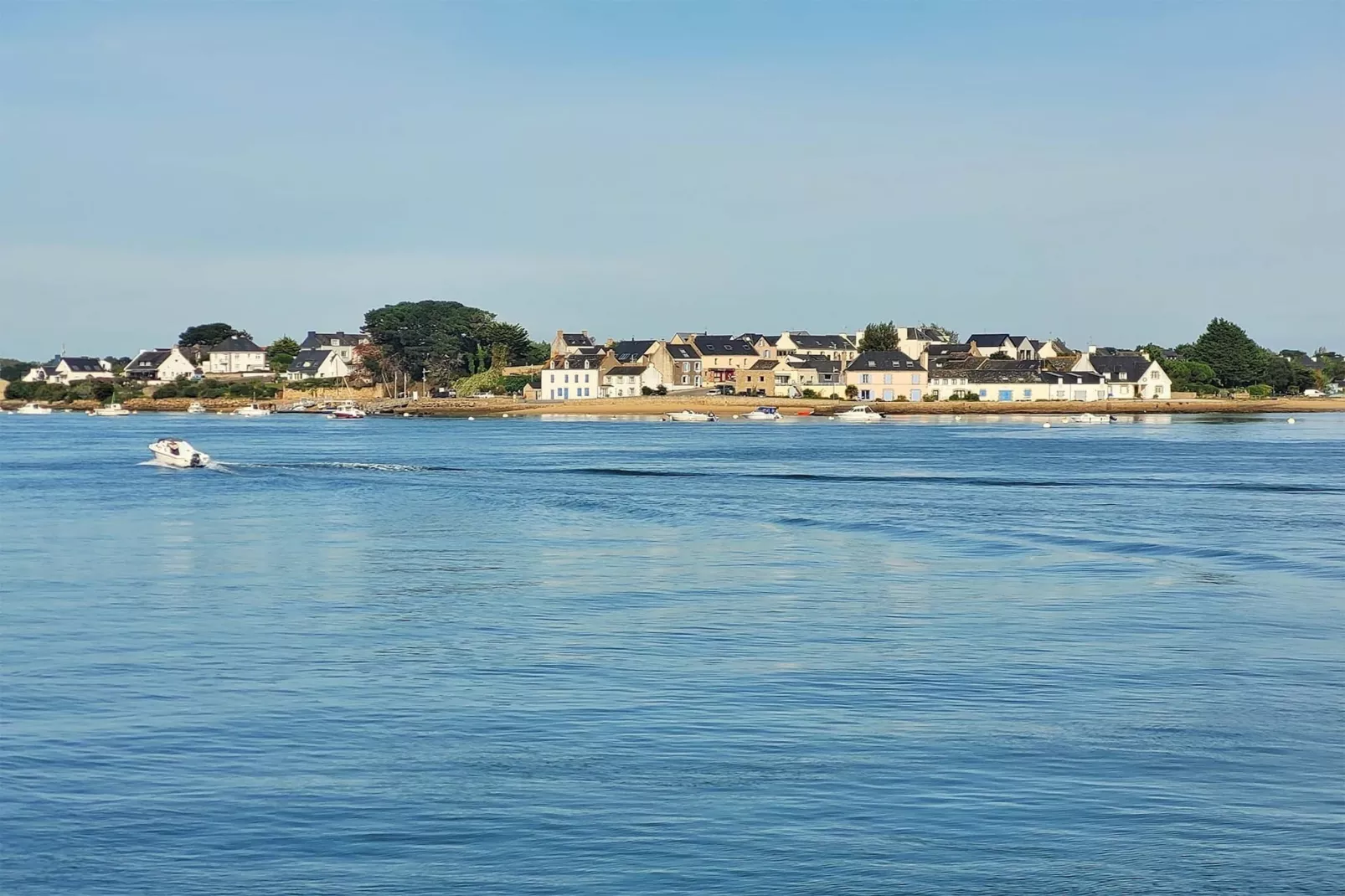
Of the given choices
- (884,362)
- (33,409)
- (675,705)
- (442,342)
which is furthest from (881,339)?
(675,705)

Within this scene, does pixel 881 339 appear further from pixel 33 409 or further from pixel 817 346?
pixel 33 409

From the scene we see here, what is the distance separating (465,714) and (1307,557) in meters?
22.2

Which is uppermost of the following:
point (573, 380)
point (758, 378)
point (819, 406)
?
point (758, 378)

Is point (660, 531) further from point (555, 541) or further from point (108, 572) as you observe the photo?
point (108, 572)

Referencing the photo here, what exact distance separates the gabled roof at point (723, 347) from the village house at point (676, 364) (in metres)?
2.82

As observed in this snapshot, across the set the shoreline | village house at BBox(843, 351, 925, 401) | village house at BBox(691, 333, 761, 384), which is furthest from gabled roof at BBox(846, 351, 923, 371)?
village house at BBox(691, 333, 761, 384)

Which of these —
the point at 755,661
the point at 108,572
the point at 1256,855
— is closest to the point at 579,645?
the point at 755,661

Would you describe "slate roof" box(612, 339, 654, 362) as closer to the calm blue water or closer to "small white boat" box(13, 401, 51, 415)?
"small white boat" box(13, 401, 51, 415)

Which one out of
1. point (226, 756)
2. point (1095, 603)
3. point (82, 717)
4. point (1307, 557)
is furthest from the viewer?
point (1307, 557)

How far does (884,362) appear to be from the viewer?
6063 inches

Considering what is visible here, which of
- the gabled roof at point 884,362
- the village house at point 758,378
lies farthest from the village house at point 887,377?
the village house at point 758,378

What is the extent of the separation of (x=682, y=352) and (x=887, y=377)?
2765 cm

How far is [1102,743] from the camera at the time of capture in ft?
51.2

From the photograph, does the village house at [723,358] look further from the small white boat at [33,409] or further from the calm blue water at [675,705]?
the calm blue water at [675,705]
